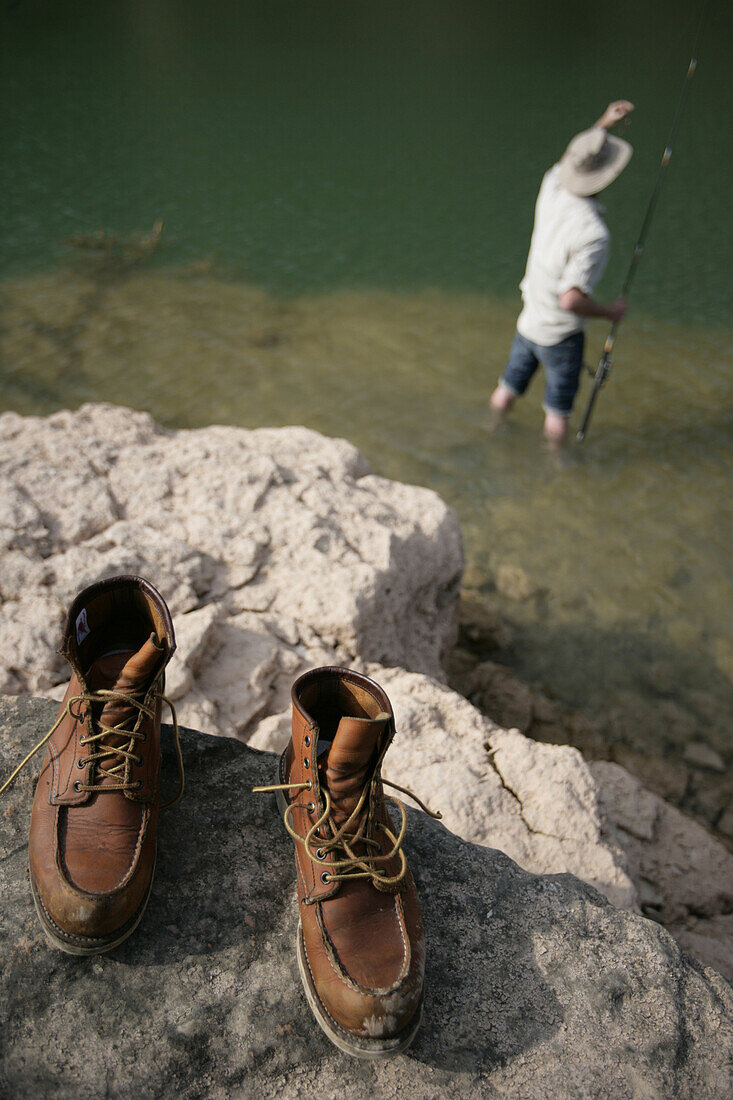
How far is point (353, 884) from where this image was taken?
174 cm

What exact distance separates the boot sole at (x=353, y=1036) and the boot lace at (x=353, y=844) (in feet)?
0.68

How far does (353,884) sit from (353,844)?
0.09m

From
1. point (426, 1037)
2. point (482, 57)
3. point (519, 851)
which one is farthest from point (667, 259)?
point (482, 57)

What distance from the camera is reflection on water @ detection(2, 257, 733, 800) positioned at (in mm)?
4465

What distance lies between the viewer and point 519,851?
2326 mm

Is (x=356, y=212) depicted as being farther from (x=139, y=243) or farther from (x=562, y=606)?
(x=562, y=606)

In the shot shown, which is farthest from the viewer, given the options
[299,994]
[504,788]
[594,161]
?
[594,161]

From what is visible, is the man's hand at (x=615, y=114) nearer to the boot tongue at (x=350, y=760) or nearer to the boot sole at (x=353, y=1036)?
the boot tongue at (x=350, y=760)

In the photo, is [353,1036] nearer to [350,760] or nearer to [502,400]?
[350,760]

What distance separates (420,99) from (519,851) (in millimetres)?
14951

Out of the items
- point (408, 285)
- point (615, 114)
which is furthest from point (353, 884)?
point (408, 285)

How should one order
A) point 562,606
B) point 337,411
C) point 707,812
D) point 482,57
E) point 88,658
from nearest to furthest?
point 88,658 → point 707,812 → point 562,606 → point 337,411 → point 482,57

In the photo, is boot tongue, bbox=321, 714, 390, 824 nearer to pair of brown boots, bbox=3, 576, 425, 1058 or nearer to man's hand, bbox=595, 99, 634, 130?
pair of brown boots, bbox=3, 576, 425, 1058

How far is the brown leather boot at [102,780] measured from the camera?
65.2 inches
